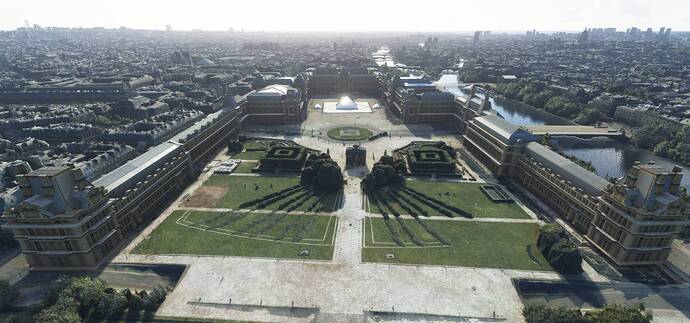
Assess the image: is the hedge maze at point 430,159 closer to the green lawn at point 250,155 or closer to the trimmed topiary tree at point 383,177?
the trimmed topiary tree at point 383,177

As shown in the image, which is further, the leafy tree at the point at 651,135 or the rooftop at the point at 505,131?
the leafy tree at the point at 651,135

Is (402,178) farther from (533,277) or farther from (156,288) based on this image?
(156,288)

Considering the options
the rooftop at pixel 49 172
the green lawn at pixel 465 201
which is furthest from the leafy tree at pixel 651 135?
the rooftop at pixel 49 172


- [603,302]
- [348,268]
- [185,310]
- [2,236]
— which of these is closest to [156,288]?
[185,310]

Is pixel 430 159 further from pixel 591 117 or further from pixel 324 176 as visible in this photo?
pixel 591 117

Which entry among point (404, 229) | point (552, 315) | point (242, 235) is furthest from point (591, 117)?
point (242, 235)
